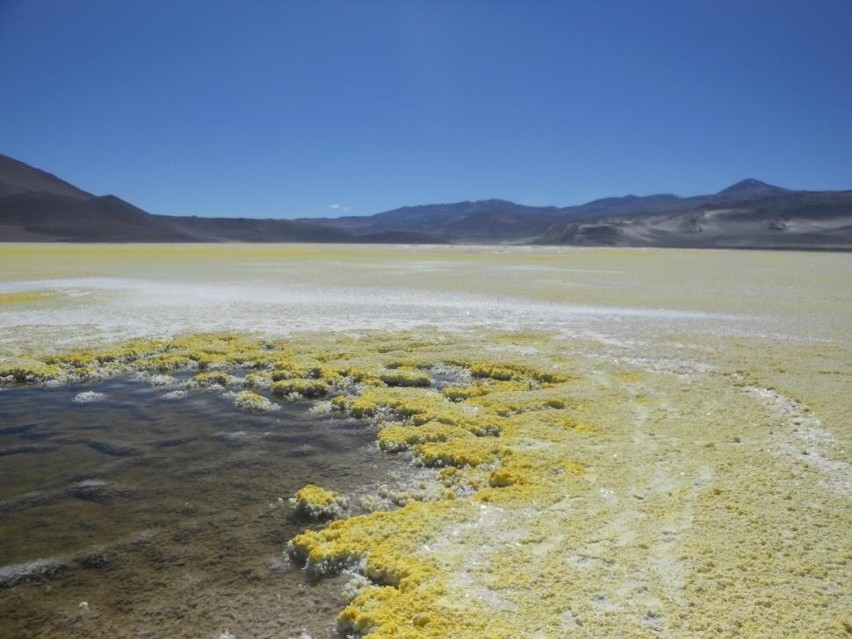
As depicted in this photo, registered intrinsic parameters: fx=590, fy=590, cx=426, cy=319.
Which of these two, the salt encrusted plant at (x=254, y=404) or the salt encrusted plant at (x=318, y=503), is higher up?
the salt encrusted plant at (x=254, y=404)

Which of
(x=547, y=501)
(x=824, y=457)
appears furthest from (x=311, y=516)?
(x=824, y=457)

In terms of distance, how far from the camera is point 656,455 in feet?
22.8

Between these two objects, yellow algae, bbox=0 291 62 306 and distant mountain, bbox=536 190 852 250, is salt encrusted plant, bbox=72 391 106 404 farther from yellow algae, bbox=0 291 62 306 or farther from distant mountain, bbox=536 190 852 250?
distant mountain, bbox=536 190 852 250

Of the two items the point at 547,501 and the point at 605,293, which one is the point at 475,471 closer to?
the point at 547,501

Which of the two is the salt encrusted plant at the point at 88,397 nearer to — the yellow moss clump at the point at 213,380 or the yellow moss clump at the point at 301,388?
the yellow moss clump at the point at 213,380

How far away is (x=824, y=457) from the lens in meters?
6.85

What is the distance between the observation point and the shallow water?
4324 millimetres

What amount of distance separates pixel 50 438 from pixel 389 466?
465cm

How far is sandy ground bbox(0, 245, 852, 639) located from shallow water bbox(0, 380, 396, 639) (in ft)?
4.84

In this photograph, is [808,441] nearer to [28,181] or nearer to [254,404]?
[254,404]

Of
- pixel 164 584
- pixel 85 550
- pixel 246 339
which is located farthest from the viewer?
pixel 246 339

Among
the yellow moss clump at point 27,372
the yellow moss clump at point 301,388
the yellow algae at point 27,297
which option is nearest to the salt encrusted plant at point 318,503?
the yellow moss clump at point 301,388

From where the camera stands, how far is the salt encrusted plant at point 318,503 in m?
5.76

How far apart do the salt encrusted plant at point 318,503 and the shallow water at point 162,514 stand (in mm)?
193
